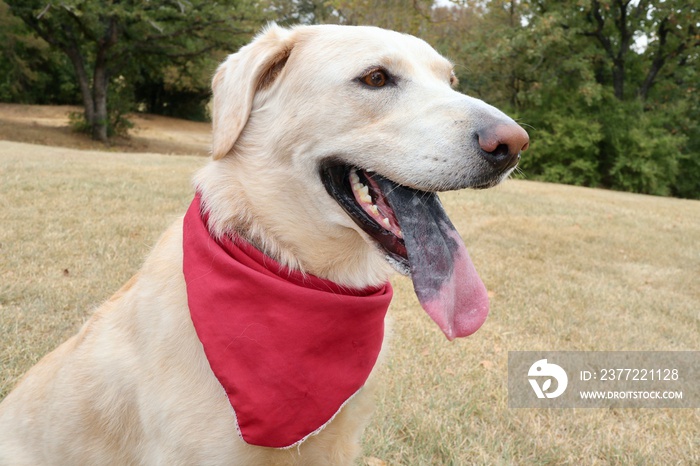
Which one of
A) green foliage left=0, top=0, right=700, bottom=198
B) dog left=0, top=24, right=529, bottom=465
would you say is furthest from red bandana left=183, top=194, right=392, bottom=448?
green foliage left=0, top=0, right=700, bottom=198

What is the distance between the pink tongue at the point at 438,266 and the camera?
204cm

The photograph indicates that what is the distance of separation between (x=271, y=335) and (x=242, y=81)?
3.56ft

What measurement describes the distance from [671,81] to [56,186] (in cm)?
2359

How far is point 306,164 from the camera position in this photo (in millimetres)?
2209

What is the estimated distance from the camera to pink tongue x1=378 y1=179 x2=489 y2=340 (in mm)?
2043

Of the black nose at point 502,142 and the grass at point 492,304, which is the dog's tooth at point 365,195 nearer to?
the black nose at point 502,142

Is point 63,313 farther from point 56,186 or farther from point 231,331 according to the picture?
point 56,186

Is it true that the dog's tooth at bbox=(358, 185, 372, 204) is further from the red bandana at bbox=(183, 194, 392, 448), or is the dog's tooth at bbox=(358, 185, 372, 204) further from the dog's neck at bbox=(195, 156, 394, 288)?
the red bandana at bbox=(183, 194, 392, 448)

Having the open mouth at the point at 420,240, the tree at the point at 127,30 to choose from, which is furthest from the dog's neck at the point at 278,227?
the tree at the point at 127,30

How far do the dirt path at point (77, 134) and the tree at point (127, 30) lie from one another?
49.1 inches

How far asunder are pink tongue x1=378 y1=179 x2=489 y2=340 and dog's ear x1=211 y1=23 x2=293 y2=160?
697 millimetres

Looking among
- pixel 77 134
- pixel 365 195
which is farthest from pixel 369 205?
pixel 77 134

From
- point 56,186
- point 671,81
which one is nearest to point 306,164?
point 56,186

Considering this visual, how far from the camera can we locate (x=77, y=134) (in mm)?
22344
